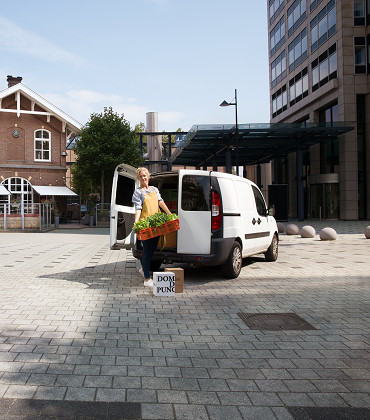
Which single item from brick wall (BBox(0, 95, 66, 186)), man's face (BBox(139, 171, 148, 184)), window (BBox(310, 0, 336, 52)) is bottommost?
man's face (BBox(139, 171, 148, 184))

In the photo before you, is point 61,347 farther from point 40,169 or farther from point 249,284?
point 40,169

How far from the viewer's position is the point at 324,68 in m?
35.9

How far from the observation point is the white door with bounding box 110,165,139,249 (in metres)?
8.30

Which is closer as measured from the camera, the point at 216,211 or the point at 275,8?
the point at 216,211

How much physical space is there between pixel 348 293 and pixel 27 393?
5240mm

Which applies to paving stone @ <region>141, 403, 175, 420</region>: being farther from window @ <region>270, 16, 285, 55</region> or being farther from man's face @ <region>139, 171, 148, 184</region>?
window @ <region>270, 16, 285, 55</region>

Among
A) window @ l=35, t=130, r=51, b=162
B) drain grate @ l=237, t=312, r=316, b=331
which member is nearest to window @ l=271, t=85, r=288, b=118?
window @ l=35, t=130, r=51, b=162

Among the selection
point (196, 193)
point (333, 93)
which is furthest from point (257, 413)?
point (333, 93)

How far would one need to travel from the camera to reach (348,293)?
683 cm

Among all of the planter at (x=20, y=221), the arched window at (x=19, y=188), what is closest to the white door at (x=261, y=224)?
the planter at (x=20, y=221)

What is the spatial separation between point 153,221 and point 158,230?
17cm

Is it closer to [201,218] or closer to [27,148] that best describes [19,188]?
[27,148]

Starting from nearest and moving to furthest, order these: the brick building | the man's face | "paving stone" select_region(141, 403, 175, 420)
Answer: "paving stone" select_region(141, 403, 175, 420) < the man's face < the brick building

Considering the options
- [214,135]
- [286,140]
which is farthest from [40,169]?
[286,140]
